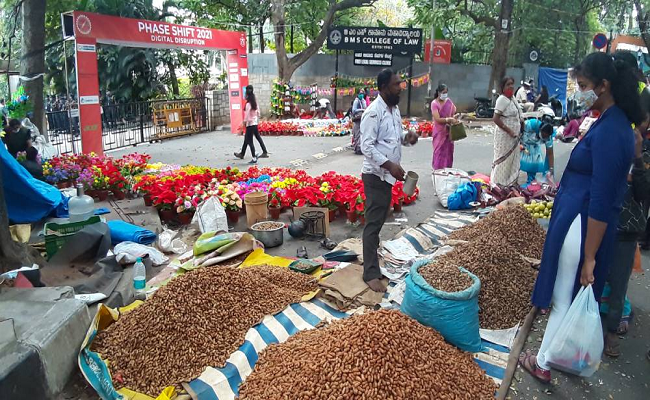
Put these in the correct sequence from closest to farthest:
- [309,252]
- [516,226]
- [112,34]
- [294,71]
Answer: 1. [516,226]
2. [309,252]
3. [112,34]
4. [294,71]

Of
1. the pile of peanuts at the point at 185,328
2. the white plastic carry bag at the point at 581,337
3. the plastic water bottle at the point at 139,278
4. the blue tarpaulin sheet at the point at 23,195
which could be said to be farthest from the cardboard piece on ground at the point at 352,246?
the blue tarpaulin sheet at the point at 23,195

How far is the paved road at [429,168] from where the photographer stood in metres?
3.31

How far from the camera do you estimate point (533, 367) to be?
11.1ft

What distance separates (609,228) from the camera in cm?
299

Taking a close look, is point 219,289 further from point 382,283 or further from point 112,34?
point 112,34

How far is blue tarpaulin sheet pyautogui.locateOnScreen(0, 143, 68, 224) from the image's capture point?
6062mm

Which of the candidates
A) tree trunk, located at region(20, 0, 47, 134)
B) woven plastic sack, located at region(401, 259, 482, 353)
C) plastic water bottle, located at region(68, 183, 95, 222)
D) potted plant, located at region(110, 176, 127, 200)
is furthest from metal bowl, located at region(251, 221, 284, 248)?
tree trunk, located at region(20, 0, 47, 134)

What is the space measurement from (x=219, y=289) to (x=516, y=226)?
325cm

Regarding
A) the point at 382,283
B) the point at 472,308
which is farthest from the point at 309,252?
the point at 472,308

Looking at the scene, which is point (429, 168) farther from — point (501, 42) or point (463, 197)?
point (501, 42)

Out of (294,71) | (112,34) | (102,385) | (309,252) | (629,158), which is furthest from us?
(294,71)

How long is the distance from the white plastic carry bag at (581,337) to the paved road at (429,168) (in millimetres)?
309

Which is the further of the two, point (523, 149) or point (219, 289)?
point (523, 149)

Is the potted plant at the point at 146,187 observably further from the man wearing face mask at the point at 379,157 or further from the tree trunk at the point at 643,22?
the tree trunk at the point at 643,22
